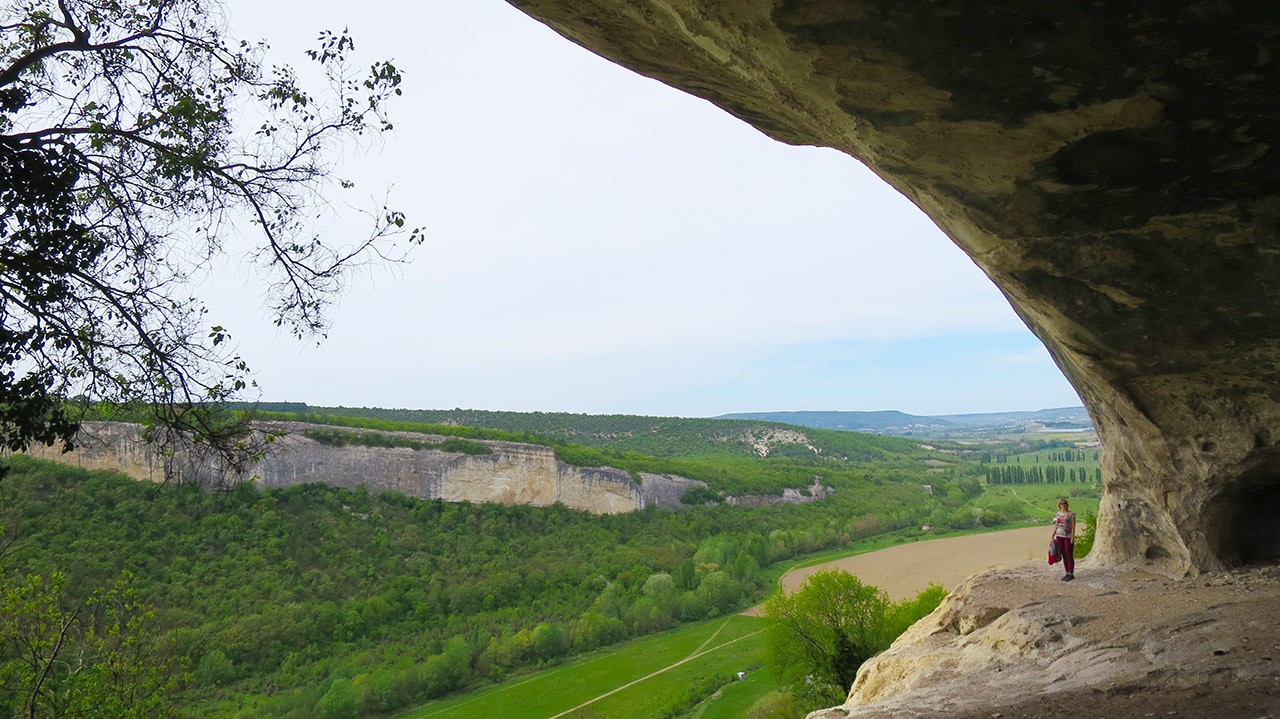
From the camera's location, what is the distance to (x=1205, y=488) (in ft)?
24.1

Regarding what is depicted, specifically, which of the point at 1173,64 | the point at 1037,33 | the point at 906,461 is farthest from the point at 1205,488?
Answer: the point at 906,461

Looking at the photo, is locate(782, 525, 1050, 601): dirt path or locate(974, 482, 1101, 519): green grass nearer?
locate(782, 525, 1050, 601): dirt path

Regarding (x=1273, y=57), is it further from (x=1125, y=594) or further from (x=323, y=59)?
(x=1125, y=594)

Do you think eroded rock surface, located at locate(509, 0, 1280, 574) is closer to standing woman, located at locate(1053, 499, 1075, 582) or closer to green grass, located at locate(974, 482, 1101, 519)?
standing woman, located at locate(1053, 499, 1075, 582)

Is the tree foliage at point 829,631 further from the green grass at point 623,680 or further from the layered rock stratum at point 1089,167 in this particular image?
the layered rock stratum at point 1089,167

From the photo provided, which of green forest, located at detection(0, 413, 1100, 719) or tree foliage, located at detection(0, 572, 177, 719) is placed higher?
tree foliage, located at detection(0, 572, 177, 719)

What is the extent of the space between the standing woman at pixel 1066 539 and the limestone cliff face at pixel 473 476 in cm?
3979

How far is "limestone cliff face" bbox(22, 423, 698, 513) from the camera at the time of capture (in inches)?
1751

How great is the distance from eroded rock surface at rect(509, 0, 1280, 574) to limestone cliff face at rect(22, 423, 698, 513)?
4148 cm

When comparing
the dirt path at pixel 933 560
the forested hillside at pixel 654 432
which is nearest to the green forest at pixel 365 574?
the dirt path at pixel 933 560

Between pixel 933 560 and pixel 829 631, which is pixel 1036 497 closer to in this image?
pixel 933 560

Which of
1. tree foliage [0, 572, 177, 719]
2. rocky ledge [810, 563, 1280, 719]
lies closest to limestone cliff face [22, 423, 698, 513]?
tree foliage [0, 572, 177, 719]

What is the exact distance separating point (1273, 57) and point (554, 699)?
33074 mm

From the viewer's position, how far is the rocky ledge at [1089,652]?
5.14 meters
